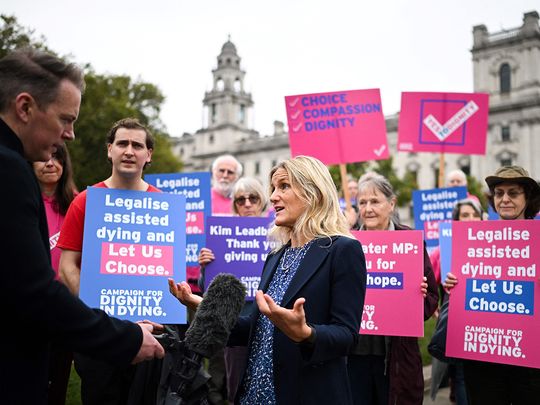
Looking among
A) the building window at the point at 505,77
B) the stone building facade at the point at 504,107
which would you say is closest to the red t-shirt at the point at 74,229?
the stone building facade at the point at 504,107

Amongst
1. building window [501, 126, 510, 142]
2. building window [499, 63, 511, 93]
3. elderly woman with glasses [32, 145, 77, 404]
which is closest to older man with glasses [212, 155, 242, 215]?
elderly woman with glasses [32, 145, 77, 404]

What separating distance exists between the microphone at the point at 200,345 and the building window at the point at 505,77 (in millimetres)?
59699

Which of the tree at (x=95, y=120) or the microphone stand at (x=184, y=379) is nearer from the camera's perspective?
the microphone stand at (x=184, y=379)

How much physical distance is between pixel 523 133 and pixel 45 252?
56971 millimetres

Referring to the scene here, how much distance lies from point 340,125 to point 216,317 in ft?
17.0

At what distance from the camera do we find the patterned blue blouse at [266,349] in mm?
2639

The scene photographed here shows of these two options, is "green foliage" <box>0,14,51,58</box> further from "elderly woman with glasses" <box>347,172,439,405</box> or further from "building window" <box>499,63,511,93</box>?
"building window" <box>499,63,511,93</box>

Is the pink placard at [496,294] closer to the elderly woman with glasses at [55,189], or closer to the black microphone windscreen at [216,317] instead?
the black microphone windscreen at [216,317]

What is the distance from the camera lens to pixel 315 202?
112 inches

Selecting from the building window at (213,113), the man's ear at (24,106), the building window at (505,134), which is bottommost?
the man's ear at (24,106)

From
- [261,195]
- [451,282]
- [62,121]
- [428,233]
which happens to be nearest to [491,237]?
[451,282]

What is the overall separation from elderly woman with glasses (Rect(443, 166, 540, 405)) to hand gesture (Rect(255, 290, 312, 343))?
6.77ft

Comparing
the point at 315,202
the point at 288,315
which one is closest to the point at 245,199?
the point at 315,202

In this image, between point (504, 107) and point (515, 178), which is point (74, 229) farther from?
point (504, 107)
